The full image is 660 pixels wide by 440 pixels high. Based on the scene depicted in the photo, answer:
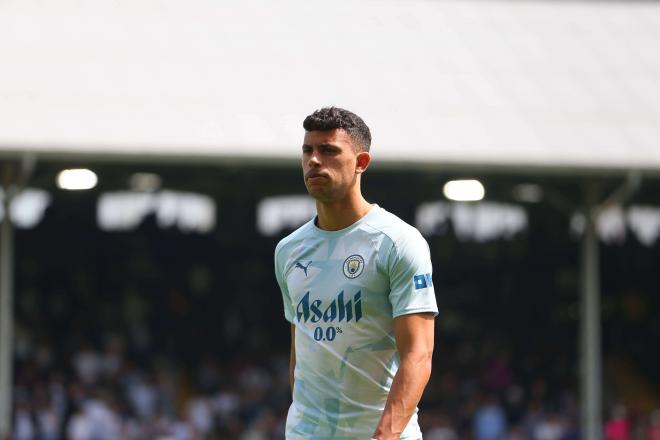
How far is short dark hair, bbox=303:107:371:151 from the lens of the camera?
14.0 feet

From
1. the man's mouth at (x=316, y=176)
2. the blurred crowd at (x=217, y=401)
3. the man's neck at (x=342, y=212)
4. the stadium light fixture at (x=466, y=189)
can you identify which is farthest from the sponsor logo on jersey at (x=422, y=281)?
the blurred crowd at (x=217, y=401)

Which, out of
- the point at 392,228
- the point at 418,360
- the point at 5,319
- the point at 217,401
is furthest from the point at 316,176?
the point at 217,401

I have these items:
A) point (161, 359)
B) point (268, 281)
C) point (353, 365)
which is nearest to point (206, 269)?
point (268, 281)

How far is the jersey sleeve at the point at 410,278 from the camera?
4.20 m

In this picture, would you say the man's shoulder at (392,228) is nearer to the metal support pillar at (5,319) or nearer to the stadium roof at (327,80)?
the stadium roof at (327,80)

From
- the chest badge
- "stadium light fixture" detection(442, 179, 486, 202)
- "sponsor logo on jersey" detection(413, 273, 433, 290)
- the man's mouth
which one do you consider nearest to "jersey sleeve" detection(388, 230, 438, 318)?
"sponsor logo on jersey" detection(413, 273, 433, 290)

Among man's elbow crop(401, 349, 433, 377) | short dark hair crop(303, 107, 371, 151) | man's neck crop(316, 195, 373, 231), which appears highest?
short dark hair crop(303, 107, 371, 151)

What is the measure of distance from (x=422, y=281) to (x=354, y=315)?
0.27 metres

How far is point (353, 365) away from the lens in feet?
14.3

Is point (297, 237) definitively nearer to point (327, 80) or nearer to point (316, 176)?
point (316, 176)

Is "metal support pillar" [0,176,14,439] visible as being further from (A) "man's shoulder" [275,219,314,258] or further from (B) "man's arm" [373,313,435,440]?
(B) "man's arm" [373,313,435,440]

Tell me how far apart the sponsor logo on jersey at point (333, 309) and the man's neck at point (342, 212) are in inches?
9.6

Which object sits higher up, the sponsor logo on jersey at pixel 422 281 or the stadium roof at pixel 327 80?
the stadium roof at pixel 327 80

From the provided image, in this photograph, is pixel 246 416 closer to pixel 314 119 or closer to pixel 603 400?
pixel 603 400
